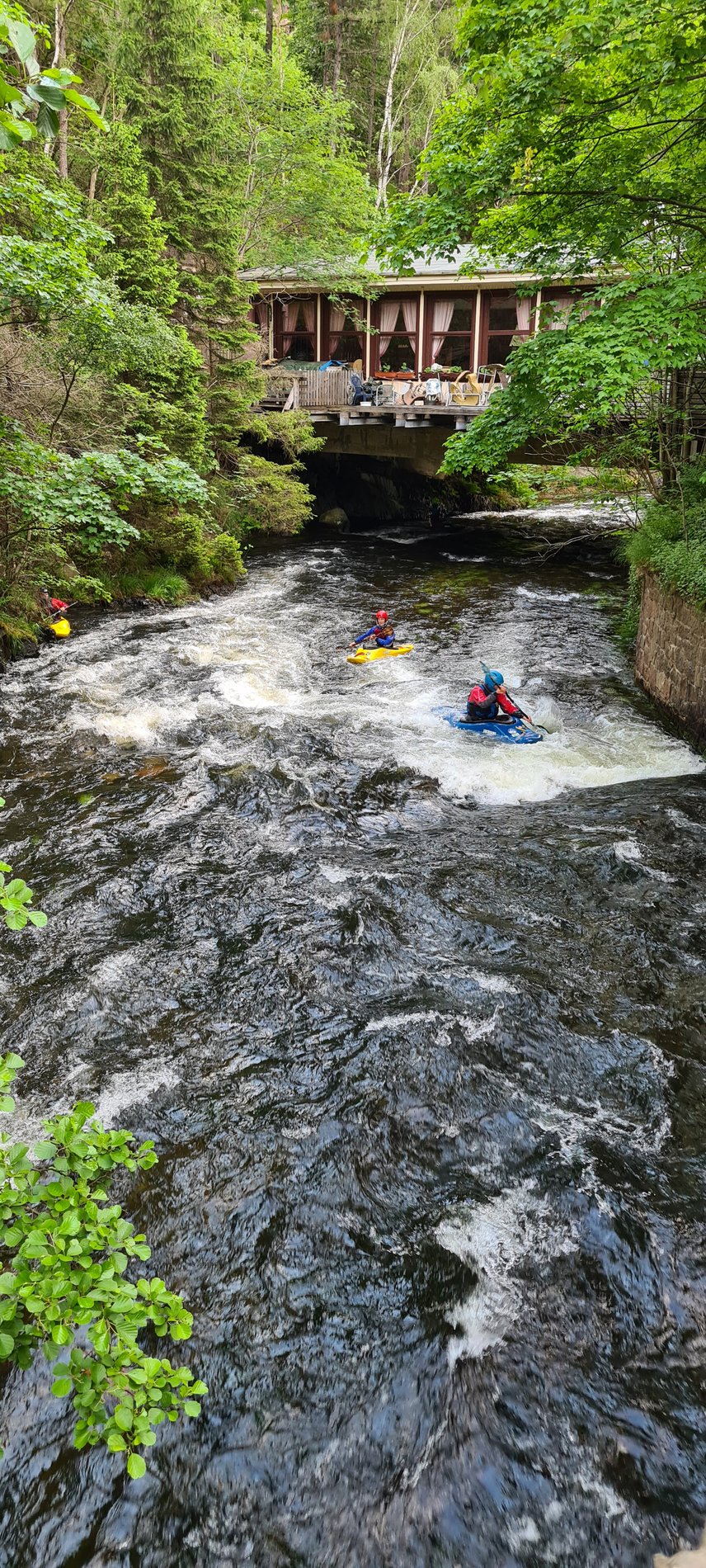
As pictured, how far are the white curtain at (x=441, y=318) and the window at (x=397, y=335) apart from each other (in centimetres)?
69

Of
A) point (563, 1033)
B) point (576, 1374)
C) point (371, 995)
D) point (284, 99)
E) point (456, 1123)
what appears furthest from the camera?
point (284, 99)

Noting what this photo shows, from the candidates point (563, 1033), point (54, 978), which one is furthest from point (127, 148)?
point (563, 1033)

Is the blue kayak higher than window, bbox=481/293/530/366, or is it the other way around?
window, bbox=481/293/530/366

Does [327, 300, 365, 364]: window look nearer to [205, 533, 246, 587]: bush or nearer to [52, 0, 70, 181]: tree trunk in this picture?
[52, 0, 70, 181]: tree trunk

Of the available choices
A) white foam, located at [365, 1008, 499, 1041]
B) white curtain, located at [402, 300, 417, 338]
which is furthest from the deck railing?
white foam, located at [365, 1008, 499, 1041]

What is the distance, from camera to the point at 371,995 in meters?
5.66

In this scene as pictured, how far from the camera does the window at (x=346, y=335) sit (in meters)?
28.4

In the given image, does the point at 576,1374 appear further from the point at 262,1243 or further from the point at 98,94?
the point at 98,94

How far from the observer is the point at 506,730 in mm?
10000

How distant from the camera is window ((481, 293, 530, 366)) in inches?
1018

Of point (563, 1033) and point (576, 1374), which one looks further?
point (563, 1033)

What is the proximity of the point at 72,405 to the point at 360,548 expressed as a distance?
1198 cm

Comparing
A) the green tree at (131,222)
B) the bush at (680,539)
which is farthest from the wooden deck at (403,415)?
the bush at (680,539)

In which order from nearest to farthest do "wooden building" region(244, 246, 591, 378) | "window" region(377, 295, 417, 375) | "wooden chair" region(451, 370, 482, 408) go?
"wooden chair" region(451, 370, 482, 408)
"wooden building" region(244, 246, 591, 378)
"window" region(377, 295, 417, 375)
